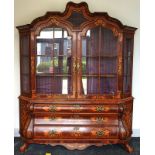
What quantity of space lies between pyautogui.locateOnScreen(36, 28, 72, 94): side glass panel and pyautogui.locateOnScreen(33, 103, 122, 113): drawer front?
0.19 metres

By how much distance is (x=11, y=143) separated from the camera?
701mm

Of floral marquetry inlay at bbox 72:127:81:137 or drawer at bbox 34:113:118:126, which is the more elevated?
drawer at bbox 34:113:118:126

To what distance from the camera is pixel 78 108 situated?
2.73 m

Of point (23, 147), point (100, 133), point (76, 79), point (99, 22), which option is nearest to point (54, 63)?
point (76, 79)

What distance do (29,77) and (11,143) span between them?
7.19ft

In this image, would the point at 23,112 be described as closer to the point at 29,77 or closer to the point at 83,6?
the point at 29,77

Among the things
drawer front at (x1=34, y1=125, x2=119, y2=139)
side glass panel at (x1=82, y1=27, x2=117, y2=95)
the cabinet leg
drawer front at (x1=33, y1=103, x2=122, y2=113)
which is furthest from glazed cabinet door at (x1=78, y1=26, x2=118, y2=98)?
the cabinet leg

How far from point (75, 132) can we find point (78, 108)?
32cm

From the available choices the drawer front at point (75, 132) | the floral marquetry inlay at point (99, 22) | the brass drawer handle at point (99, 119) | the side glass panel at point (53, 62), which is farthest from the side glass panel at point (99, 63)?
the drawer front at point (75, 132)

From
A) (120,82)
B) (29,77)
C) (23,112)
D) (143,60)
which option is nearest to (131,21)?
(120,82)

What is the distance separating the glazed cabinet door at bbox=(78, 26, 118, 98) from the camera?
2.76m

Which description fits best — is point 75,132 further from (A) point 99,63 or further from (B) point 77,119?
(A) point 99,63

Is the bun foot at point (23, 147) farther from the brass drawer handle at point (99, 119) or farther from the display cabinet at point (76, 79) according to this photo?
the brass drawer handle at point (99, 119)

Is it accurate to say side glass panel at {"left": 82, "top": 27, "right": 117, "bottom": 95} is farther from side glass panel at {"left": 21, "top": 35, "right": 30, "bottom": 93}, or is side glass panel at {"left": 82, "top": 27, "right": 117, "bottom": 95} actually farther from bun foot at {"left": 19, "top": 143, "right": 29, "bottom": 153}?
bun foot at {"left": 19, "top": 143, "right": 29, "bottom": 153}
